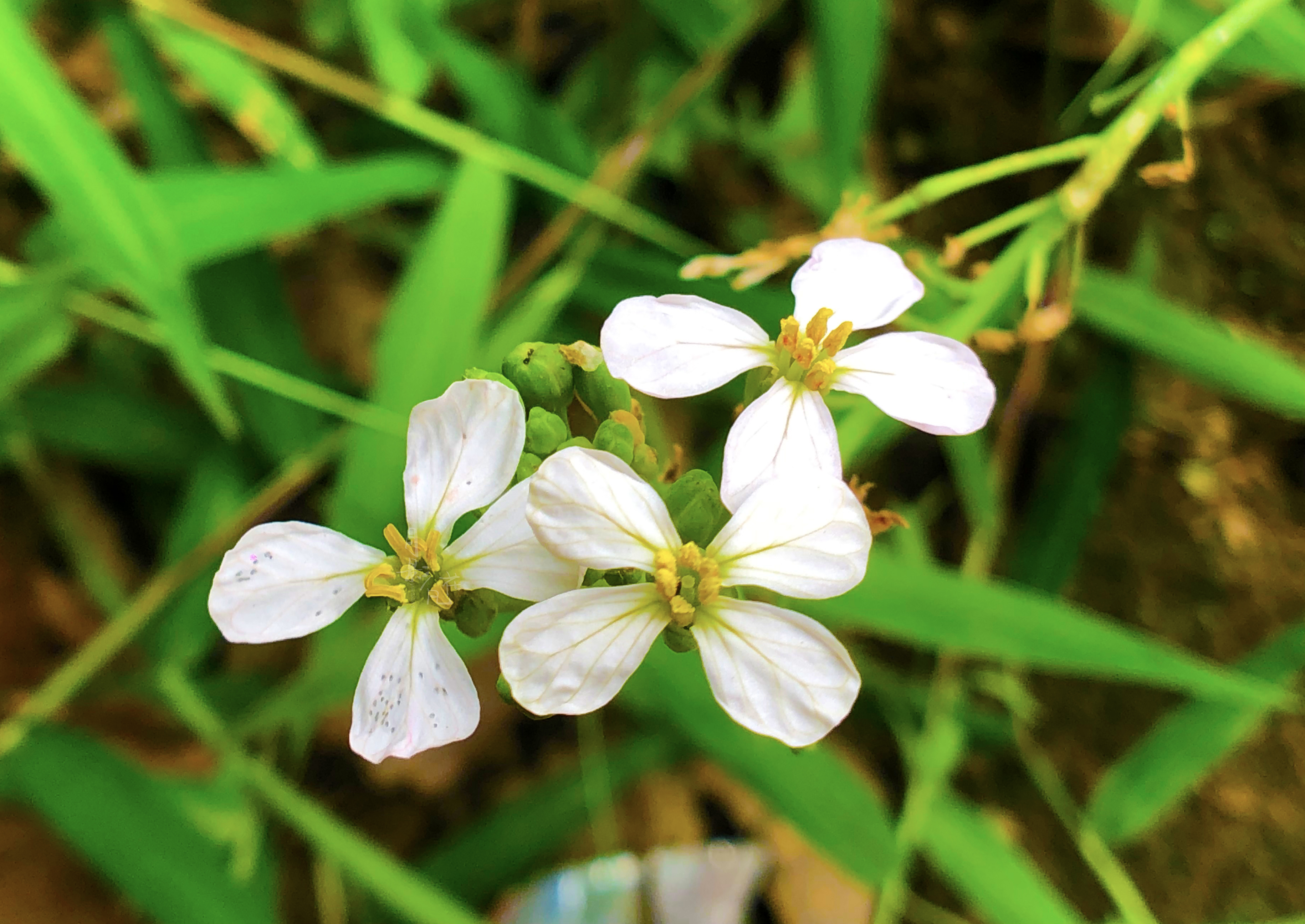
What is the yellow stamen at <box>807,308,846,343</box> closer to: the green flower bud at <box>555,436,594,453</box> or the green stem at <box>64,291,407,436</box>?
the green flower bud at <box>555,436,594,453</box>

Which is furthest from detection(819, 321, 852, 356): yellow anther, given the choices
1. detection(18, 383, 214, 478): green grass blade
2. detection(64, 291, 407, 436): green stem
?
detection(18, 383, 214, 478): green grass blade

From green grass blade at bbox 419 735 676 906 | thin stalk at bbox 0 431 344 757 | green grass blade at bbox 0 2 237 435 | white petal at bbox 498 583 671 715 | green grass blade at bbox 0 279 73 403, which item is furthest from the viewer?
green grass blade at bbox 419 735 676 906

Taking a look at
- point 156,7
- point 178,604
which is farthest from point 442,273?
point 178,604

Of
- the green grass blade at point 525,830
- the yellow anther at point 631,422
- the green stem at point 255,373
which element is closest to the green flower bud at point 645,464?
the yellow anther at point 631,422

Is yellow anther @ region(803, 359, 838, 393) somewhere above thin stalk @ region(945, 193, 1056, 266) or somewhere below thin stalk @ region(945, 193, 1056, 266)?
above

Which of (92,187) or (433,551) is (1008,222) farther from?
(92,187)

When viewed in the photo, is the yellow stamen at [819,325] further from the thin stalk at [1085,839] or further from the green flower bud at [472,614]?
the thin stalk at [1085,839]

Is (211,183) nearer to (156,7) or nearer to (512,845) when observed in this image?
(156,7)
